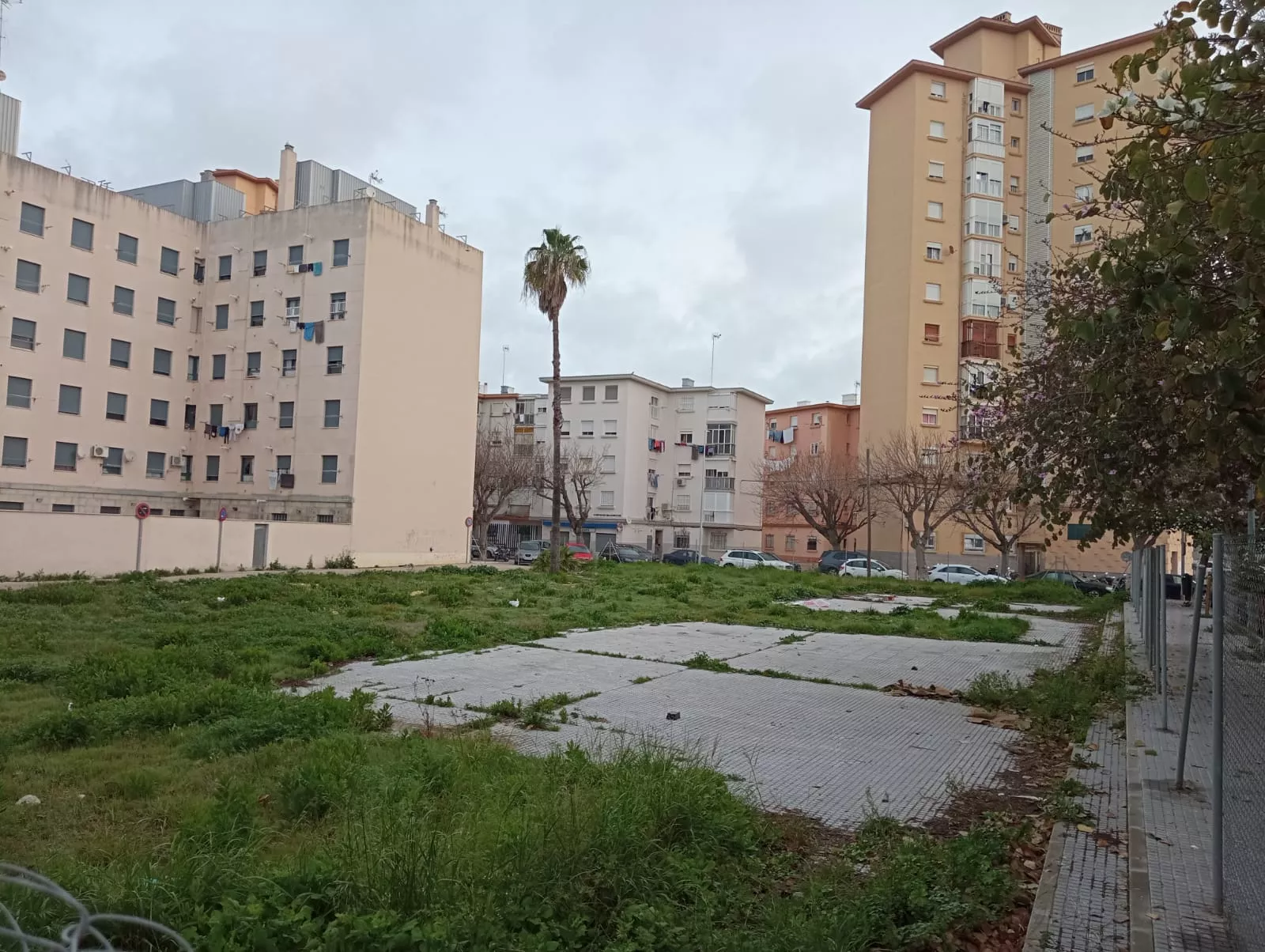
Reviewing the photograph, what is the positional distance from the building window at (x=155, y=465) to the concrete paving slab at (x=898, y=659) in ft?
129

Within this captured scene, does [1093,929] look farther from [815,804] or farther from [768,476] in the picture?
[768,476]

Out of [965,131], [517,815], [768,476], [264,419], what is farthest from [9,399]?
[965,131]

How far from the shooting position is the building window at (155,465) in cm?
4584

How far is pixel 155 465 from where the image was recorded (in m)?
46.3

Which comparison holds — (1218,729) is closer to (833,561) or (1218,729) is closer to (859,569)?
(859,569)

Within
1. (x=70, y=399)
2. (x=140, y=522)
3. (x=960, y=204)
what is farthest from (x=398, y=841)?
(x=960, y=204)

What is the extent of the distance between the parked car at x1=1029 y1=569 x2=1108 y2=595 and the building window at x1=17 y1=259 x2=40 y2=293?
144ft

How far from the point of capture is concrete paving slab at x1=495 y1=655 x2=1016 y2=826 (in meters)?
6.57

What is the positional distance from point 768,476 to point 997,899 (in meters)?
54.3

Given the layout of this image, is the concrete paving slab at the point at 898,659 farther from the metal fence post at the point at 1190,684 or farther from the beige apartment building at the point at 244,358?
the beige apartment building at the point at 244,358

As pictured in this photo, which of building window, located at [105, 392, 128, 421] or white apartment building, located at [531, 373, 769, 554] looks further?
white apartment building, located at [531, 373, 769, 554]

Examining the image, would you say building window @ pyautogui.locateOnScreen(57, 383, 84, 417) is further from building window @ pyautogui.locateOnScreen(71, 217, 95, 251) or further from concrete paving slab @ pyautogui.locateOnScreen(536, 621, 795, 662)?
concrete paving slab @ pyautogui.locateOnScreen(536, 621, 795, 662)

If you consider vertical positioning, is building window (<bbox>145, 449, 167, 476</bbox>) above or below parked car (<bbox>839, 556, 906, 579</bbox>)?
above

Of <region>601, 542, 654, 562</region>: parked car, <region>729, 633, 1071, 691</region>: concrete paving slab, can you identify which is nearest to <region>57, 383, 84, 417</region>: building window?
<region>601, 542, 654, 562</region>: parked car
